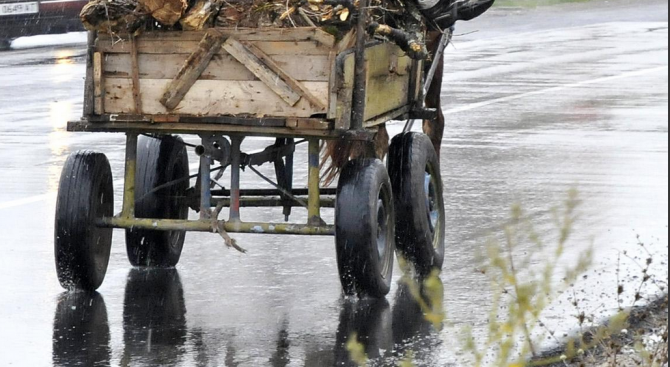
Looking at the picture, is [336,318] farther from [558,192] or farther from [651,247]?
[558,192]

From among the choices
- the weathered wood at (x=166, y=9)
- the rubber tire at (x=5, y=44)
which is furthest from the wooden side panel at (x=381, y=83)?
the rubber tire at (x=5, y=44)

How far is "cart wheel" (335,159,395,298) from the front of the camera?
693 cm

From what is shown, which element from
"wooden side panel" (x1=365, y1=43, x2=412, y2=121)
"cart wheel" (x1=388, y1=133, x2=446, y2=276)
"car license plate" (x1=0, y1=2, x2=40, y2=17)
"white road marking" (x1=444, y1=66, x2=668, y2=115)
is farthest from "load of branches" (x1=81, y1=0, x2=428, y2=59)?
"car license plate" (x1=0, y1=2, x2=40, y2=17)

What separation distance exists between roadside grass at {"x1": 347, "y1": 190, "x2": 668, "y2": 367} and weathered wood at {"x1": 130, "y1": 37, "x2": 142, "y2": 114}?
5.00 ft

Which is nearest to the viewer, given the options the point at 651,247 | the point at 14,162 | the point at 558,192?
the point at 651,247

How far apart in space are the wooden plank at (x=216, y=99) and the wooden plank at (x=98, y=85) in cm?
3

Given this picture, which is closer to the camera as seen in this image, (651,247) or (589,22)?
(651,247)

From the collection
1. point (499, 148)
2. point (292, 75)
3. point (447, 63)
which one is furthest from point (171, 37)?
point (447, 63)

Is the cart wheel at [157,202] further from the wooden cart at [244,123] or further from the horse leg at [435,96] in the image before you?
the horse leg at [435,96]

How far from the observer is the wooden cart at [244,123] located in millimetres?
6895

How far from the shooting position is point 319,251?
28.3 ft

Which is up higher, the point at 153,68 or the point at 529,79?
the point at 153,68

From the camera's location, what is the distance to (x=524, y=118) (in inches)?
610

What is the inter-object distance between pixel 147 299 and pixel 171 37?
126 centimetres
